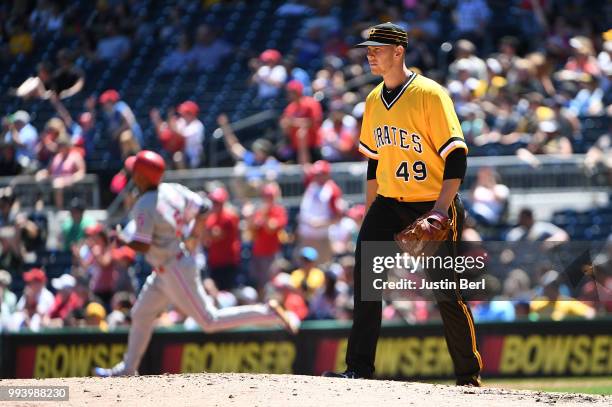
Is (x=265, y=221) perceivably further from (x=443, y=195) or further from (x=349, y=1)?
(x=443, y=195)

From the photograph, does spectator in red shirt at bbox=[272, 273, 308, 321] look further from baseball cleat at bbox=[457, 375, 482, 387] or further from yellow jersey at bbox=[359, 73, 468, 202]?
yellow jersey at bbox=[359, 73, 468, 202]

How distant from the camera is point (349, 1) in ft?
63.5

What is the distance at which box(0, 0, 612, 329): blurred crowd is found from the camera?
1327cm

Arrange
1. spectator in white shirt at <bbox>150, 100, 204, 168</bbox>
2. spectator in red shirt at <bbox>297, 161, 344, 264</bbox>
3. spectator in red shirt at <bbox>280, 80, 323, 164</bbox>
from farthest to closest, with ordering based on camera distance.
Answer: spectator in white shirt at <bbox>150, 100, 204, 168</bbox> < spectator in red shirt at <bbox>280, 80, 323, 164</bbox> < spectator in red shirt at <bbox>297, 161, 344, 264</bbox>

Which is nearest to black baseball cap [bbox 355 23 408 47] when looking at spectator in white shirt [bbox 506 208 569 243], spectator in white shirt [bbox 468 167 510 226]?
spectator in white shirt [bbox 506 208 569 243]

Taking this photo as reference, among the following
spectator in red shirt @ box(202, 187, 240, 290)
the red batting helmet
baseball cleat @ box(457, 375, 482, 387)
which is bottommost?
spectator in red shirt @ box(202, 187, 240, 290)

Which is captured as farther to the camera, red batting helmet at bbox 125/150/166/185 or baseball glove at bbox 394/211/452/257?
red batting helmet at bbox 125/150/166/185

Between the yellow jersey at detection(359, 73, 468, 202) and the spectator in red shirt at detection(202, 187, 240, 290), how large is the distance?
23.4 ft

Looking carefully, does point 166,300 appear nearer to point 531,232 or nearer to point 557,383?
point 557,383

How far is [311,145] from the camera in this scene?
15.4 m

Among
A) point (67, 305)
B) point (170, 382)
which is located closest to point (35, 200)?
point (67, 305)

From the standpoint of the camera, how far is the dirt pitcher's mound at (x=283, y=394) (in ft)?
20.6

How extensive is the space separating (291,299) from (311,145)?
3.25 m

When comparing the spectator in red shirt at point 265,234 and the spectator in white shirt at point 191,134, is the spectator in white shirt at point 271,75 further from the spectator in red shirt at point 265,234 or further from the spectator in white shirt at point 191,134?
the spectator in red shirt at point 265,234
